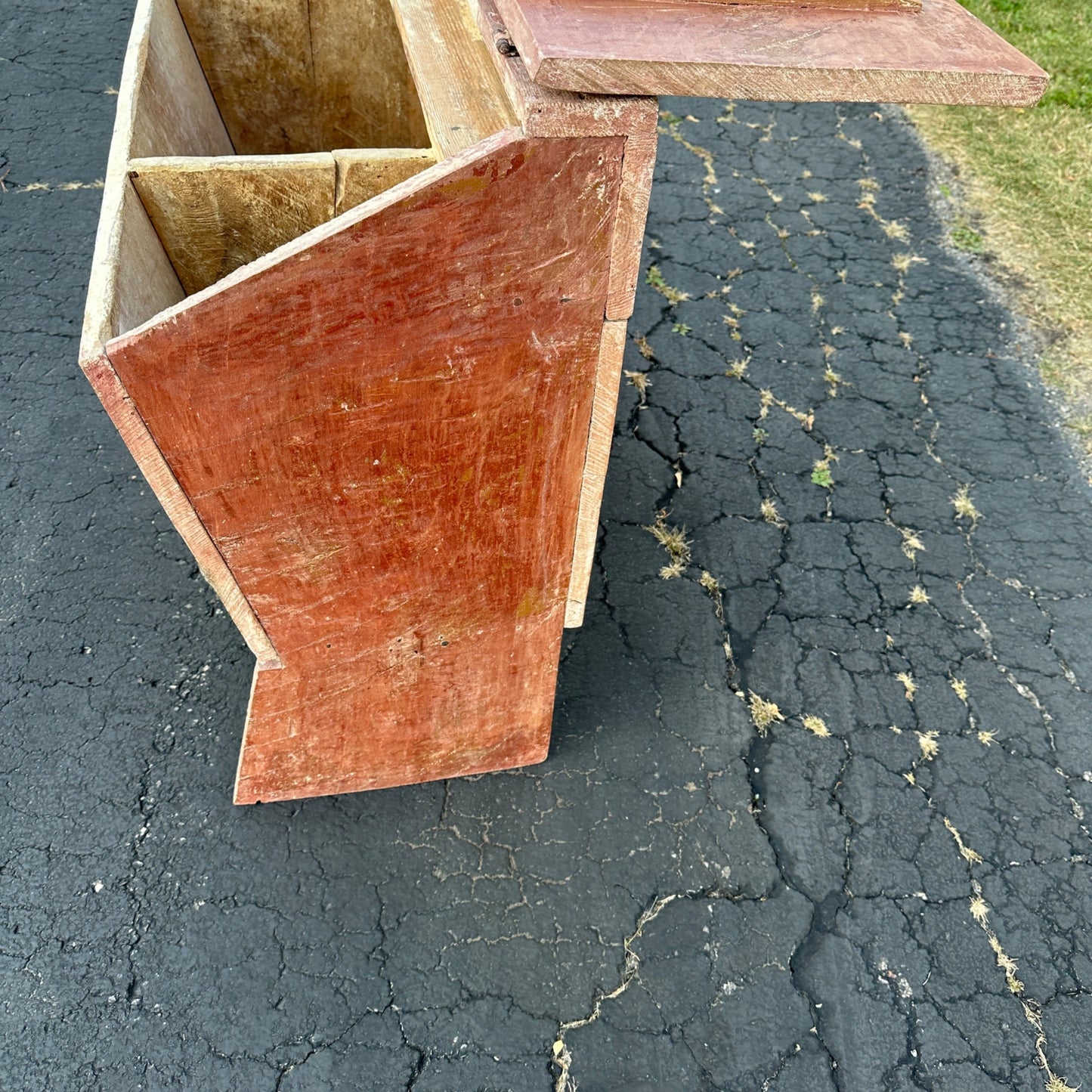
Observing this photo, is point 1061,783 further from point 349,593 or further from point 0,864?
point 0,864

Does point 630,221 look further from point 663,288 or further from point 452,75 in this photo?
point 663,288

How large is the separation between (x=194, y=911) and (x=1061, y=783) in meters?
2.47

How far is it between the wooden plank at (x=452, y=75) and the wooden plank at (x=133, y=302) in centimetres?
63

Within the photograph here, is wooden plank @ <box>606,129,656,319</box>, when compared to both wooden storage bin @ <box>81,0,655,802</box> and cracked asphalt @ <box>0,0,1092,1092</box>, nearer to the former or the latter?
wooden storage bin @ <box>81,0,655,802</box>

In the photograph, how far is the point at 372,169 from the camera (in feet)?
5.81

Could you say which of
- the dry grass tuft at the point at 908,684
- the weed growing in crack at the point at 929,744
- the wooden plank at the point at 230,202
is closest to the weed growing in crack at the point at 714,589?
the dry grass tuft at the point at 908,684

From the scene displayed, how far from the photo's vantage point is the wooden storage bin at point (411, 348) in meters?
1.32

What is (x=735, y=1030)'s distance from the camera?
2076mm

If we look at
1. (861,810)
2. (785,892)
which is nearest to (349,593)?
(785,892)

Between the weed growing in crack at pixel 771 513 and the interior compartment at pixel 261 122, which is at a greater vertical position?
the interior compartment at pixel 261 122

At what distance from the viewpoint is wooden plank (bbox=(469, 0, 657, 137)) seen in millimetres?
1259

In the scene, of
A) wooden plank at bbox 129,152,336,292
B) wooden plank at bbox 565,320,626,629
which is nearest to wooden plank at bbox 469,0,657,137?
wooden plank at bbox 565,320,626,629

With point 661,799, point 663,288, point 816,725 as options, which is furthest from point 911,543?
point 663,288

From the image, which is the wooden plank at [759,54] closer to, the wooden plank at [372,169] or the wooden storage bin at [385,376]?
the wooden storage bin at [385,376]
